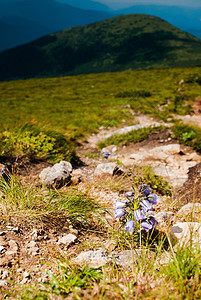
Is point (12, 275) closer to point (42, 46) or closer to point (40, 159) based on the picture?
point (40, 159)

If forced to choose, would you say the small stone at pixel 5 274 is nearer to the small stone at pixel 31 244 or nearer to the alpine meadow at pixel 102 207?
the alpine meadow at pixel 102 207

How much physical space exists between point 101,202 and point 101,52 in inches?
7616

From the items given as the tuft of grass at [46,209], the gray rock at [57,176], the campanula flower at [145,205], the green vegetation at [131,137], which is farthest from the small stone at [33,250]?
the green vegetation at [131,137]

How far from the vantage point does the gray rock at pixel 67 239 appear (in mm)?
2946

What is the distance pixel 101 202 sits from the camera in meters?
4.21

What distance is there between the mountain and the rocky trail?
143634 mm

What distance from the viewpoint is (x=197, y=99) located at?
16750mm

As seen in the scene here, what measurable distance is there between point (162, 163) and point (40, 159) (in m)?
3.49

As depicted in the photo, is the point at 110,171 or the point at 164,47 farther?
the point at 164,47

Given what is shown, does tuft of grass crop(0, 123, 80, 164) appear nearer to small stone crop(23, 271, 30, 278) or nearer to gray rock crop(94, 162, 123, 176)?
gray rock crop(94, 162, 123, 176)

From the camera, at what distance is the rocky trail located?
8.29ft

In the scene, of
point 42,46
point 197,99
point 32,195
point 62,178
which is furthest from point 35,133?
point 42,46

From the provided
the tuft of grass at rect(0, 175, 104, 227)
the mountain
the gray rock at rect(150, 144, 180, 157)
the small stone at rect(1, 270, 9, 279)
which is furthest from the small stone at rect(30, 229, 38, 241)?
the mountain

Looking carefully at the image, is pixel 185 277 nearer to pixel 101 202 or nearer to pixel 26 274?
pixel 26 274
